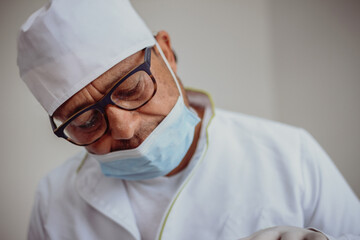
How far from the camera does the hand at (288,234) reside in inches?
21.2

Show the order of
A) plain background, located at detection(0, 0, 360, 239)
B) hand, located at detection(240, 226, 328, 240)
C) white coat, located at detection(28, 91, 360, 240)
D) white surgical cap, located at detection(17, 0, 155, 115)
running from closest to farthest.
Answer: hand, located at detection(240, 226, 328, 240) < white surgical cap, located at detection(17, 0, 155, 115) < white coat, located at detection(28, 91, 360, 240) < plain background, located at detection(0, 0, 360, 239)

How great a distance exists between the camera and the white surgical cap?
0.64 metres

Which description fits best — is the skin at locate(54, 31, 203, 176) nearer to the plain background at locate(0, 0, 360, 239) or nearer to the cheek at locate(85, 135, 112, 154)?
the cheek at locate(85, 135, 112, 154)

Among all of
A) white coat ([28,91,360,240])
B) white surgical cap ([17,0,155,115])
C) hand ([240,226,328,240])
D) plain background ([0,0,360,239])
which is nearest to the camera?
hand ([240,226,328,240])

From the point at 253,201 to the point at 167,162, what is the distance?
278mm

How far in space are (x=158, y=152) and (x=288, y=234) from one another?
1.13 feet

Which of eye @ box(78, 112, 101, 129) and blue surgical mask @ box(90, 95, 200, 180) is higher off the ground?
eye @ box(78, 112, 101, 129)

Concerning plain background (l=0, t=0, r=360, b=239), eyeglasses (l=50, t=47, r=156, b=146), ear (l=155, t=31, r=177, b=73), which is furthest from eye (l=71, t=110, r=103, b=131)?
plain background (l=0, t=0, r=360, b=239)

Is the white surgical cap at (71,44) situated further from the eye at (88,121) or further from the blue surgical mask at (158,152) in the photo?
the blue surgical mask at (158,152)

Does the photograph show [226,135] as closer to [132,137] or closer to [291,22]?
[132,137]

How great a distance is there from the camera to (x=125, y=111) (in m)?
0.66

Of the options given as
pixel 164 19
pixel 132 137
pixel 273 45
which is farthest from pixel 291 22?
pixel 132 137

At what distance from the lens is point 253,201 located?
809 millimetres

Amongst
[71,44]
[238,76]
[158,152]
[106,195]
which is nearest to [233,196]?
[158,152]
